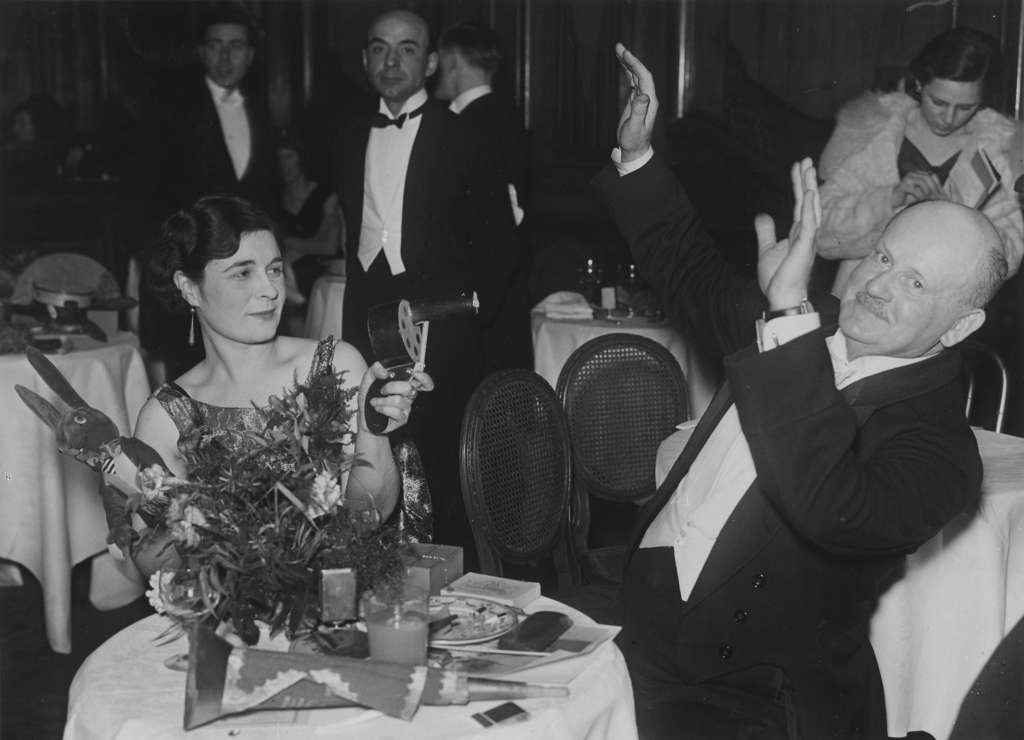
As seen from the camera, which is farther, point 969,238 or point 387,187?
point 387,187

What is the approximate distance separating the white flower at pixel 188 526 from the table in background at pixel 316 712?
9.6 inches

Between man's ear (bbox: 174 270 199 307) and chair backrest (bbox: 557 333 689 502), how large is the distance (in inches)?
42.5

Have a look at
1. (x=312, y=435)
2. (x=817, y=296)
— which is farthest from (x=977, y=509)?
(x=312, y=435)

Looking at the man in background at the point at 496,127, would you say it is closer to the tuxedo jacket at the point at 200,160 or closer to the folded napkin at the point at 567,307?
the folded napkin at the point at 567,307

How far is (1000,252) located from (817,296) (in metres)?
0.51

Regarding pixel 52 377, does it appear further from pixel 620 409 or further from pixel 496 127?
pixel 496 127

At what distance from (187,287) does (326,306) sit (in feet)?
11.8

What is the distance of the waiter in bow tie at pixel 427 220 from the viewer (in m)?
4.50

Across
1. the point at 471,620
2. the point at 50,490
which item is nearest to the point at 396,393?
the point at 471,620

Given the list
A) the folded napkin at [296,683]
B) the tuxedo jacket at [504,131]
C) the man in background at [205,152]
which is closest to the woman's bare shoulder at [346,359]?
the folded napkin at [296,683]

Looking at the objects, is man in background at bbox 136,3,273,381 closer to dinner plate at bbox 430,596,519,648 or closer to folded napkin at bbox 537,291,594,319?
folded napkin at bbox 537,291,594,319

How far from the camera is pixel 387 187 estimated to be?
4.61m

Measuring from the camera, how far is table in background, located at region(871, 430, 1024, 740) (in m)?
2.84

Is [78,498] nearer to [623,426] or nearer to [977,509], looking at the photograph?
[623,426]
